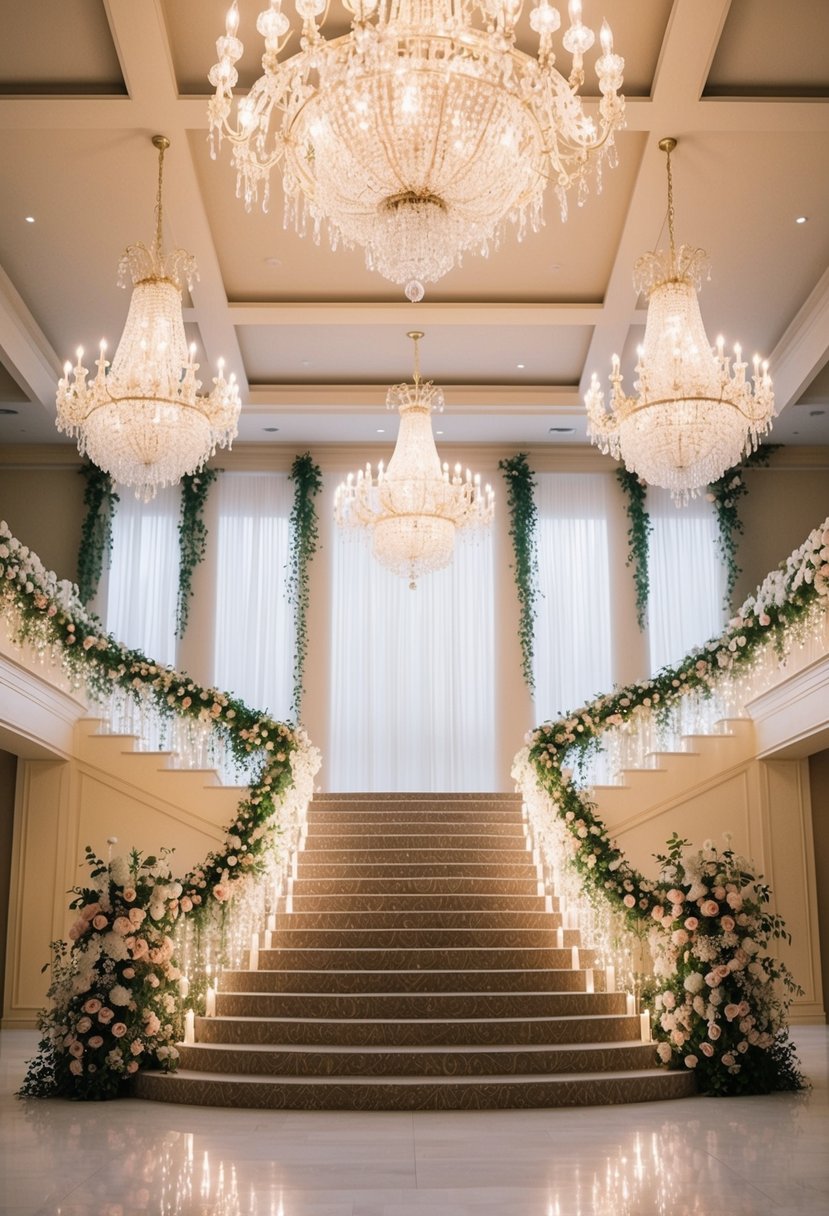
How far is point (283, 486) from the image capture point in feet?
56.4

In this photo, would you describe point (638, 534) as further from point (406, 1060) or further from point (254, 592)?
point (406, 1060)

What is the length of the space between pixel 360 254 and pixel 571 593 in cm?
640

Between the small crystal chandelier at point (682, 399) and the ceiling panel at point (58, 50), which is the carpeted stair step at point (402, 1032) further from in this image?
the ceiling panel at point (58, 50)

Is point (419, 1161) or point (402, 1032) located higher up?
point (402, 1032)

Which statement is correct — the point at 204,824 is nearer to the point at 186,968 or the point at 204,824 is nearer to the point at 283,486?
the point at 186,968

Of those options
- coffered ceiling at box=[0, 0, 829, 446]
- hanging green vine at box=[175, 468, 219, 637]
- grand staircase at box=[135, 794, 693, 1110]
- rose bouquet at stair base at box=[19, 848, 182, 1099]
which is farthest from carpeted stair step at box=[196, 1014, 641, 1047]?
hanging green vine at box=[175, 468, 219, 637]

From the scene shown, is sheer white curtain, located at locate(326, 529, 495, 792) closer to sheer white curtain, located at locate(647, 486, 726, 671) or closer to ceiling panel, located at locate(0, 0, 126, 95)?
sheer white curtain, located at locate(647, 486, 726, 671)

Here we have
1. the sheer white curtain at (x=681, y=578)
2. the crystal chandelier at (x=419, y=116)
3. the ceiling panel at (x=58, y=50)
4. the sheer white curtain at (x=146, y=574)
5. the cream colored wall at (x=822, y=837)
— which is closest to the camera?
the crystal chandelier at (x=419, y=116)

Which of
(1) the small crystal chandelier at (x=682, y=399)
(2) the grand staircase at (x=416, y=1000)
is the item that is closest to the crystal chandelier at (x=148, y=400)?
(1) the small crystal chandelier at (x=682, y=399)

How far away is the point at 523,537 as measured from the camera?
55.4ft

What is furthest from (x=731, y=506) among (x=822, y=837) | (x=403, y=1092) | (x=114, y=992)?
(x=114, y=992)

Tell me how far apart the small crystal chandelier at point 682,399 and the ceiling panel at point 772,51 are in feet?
4.56

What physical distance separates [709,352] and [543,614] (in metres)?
7.90

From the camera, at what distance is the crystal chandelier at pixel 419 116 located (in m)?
5.60
